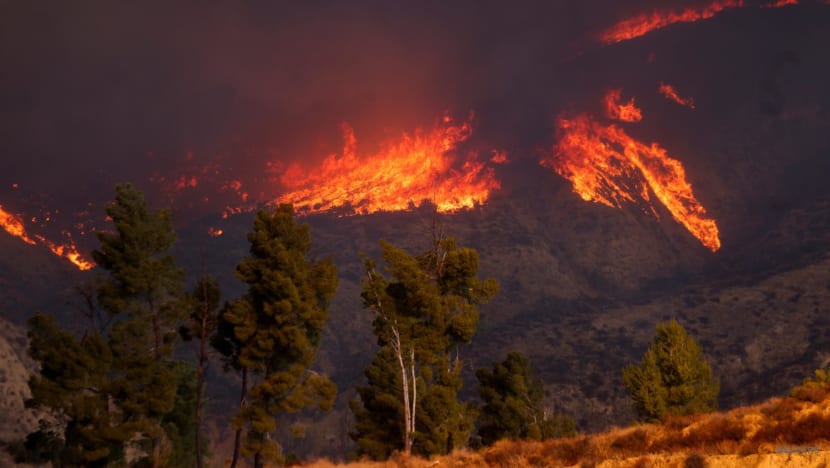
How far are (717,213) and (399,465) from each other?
185593 millimetres

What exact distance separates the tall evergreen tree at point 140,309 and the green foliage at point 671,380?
31499 millimetres

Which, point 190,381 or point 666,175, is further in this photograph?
point 666,175

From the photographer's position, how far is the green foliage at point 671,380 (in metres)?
39.1

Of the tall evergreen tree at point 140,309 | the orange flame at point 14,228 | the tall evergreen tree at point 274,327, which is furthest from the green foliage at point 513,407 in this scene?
the orange flame at point 14,228

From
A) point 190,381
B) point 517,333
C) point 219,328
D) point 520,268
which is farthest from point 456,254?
point 520,268

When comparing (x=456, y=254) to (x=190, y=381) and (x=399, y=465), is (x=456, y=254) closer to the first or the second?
(x=399, y=465)

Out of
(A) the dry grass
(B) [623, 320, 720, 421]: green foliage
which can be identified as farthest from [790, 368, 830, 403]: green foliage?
(B) [623, 320, 720, 421]: green foliage

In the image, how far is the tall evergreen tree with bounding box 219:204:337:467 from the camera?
1114 inches

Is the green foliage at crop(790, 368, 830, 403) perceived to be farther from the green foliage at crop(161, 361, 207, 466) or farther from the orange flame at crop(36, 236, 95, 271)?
the orange flame at crop(36, 236, 95, 271)

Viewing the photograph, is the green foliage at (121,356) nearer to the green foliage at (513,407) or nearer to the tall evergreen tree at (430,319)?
the tall evergreen tree at (430,319)

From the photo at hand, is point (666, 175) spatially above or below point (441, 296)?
above

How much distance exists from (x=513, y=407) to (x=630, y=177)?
16186cm

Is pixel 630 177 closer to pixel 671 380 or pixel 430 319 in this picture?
pixel 671 380

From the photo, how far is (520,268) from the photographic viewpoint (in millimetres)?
137875
